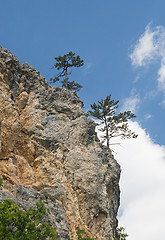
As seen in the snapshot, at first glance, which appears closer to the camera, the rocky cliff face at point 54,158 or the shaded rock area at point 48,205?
the shaded rock area at point 48,205

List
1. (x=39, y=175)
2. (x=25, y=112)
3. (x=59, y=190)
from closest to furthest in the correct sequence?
→ 1. (x=59, y=190)
2. (x=39, y=175)
3. (x=25, y=112)

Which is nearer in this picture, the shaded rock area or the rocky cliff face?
the shaded rock area

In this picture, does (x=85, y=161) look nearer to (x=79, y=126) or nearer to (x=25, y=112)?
(x=79, y=126)

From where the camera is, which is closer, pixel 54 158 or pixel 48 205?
pixel 48 205

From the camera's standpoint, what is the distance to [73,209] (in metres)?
24.4

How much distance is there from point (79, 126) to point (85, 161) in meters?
4.38

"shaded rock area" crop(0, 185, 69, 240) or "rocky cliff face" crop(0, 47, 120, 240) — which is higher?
"rocky cliff face" crop(0, 47, 120, 240)

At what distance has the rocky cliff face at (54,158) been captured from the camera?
76.5ft

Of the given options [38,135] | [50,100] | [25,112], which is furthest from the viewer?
[50,100]

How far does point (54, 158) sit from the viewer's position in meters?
Answer: 27.2

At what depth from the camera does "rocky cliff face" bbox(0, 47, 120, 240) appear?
23.3m

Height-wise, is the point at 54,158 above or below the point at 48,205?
above

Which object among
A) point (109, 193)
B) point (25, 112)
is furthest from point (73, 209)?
point (25, 112)

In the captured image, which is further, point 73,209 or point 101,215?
point 101,215
